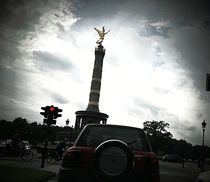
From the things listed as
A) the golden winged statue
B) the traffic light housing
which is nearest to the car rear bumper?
the traffic light housing

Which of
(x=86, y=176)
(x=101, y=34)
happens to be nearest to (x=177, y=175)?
(x=86, y=176)

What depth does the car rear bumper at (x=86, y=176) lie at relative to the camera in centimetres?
364

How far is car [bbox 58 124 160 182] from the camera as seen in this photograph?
341 centimetres

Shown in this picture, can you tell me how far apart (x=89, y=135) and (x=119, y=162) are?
947 millimetres

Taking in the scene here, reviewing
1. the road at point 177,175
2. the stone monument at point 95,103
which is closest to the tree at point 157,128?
the stone monument at point 95,103

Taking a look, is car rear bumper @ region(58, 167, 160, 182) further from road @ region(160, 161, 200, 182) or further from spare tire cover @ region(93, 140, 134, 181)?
road @ region(160, 161, 200, 182)

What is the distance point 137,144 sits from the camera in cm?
421

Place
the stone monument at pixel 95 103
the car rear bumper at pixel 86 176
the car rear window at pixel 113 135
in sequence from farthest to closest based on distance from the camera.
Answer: the stone monument at pixel 95 103
the car rear window at pixel 113 135
the car rear bumper at pixel 86 176

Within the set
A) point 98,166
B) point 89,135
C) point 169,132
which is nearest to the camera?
point 98,166

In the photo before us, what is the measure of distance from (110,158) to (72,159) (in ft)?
2.31

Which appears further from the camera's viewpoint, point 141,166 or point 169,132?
point 169,132

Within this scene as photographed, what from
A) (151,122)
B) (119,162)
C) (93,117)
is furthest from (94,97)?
(119,162)

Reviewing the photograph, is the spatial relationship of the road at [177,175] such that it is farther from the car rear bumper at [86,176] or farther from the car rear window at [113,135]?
the car rear bumper at [86,176]

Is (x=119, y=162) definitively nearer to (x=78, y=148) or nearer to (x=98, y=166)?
(x=98, y=166)
